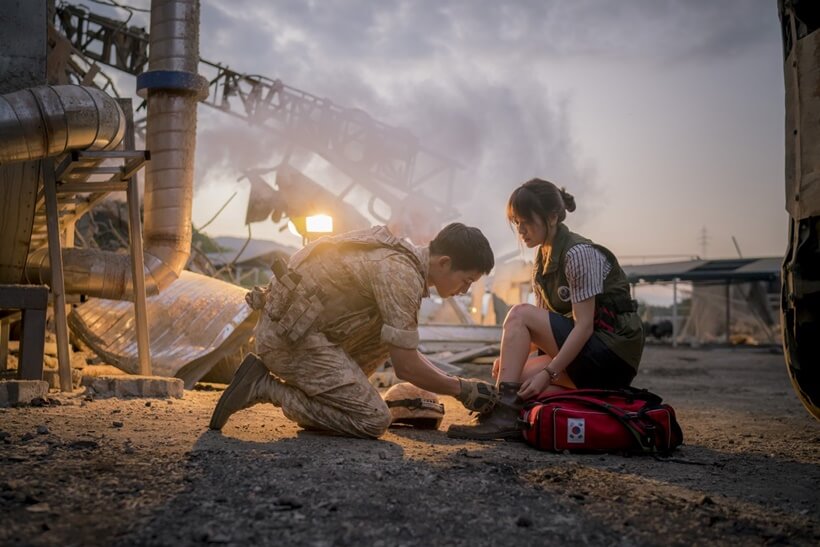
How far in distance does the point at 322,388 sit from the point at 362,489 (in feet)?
4.11

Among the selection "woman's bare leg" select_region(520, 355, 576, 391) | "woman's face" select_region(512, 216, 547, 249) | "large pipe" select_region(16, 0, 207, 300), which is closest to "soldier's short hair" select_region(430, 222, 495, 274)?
"woman's face" select_region(512, 216, 547, 249)

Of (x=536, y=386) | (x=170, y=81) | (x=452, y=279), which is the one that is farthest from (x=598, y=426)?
(x=170, y=81)

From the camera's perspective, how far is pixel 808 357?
3021 millimetres

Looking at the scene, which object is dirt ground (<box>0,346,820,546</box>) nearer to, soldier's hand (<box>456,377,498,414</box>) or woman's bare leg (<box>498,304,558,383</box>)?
soldier's hand (<box>456,377,498,414</box>)

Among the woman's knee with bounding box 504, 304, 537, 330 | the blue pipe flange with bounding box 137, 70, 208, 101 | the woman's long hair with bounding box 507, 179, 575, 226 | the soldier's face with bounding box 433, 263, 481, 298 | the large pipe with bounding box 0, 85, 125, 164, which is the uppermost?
the blue pipe flange with bounding box 137, 70, 208, 101

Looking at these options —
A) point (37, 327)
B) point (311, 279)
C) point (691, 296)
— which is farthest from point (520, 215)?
point (691, 296)

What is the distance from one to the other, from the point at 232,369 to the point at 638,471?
509 cm

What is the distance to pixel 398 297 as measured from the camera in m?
3.32

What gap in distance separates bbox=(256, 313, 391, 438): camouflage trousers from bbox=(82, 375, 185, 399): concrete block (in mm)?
1776

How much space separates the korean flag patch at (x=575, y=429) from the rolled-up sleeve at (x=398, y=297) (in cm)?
86

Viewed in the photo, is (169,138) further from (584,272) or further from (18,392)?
(584,272)

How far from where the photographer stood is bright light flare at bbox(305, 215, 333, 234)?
784 cm

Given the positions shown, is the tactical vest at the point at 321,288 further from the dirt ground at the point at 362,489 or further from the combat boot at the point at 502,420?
the combat boot at the point at 502,420

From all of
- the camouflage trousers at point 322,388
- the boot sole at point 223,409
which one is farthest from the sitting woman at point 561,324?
the boot sole at point 223,409
